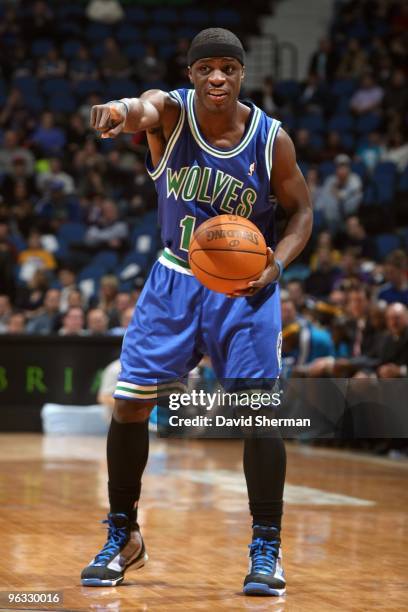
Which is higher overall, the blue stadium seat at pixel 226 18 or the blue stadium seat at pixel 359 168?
the blue stadium seat at pixel 226 18

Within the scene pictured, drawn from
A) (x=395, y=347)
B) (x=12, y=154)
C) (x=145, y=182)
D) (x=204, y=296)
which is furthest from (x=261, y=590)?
(x=12, y=154)

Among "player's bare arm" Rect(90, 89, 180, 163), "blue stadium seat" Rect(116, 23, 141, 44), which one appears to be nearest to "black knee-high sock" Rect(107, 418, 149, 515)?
"player's bare arm" Rect(90, 89, 180, 163)

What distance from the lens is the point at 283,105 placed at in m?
17.7

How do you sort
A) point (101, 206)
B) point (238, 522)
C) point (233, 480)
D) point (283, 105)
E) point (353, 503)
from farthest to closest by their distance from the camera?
point (283, 105) → point (101, 206) → point (233, 480) → point (353, 503) → point (238, 522)

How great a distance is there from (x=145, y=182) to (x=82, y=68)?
2.93 meters

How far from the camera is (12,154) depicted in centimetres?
1667

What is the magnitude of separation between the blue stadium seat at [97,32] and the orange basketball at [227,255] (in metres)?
15.6

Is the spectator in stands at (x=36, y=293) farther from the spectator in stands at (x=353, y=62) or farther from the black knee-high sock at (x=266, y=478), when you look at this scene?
the black knee-high sock at (x=266, y=478)

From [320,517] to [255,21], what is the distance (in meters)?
15.1

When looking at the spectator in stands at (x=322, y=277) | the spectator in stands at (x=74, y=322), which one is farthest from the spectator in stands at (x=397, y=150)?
the spectator in stands at (x=74, y=322)

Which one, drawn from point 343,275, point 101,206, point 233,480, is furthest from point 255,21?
point 233,480

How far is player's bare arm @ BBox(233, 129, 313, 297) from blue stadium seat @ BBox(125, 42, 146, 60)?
48.7 ft

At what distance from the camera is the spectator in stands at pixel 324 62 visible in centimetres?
1856

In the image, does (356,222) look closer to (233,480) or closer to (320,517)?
(233,480)
